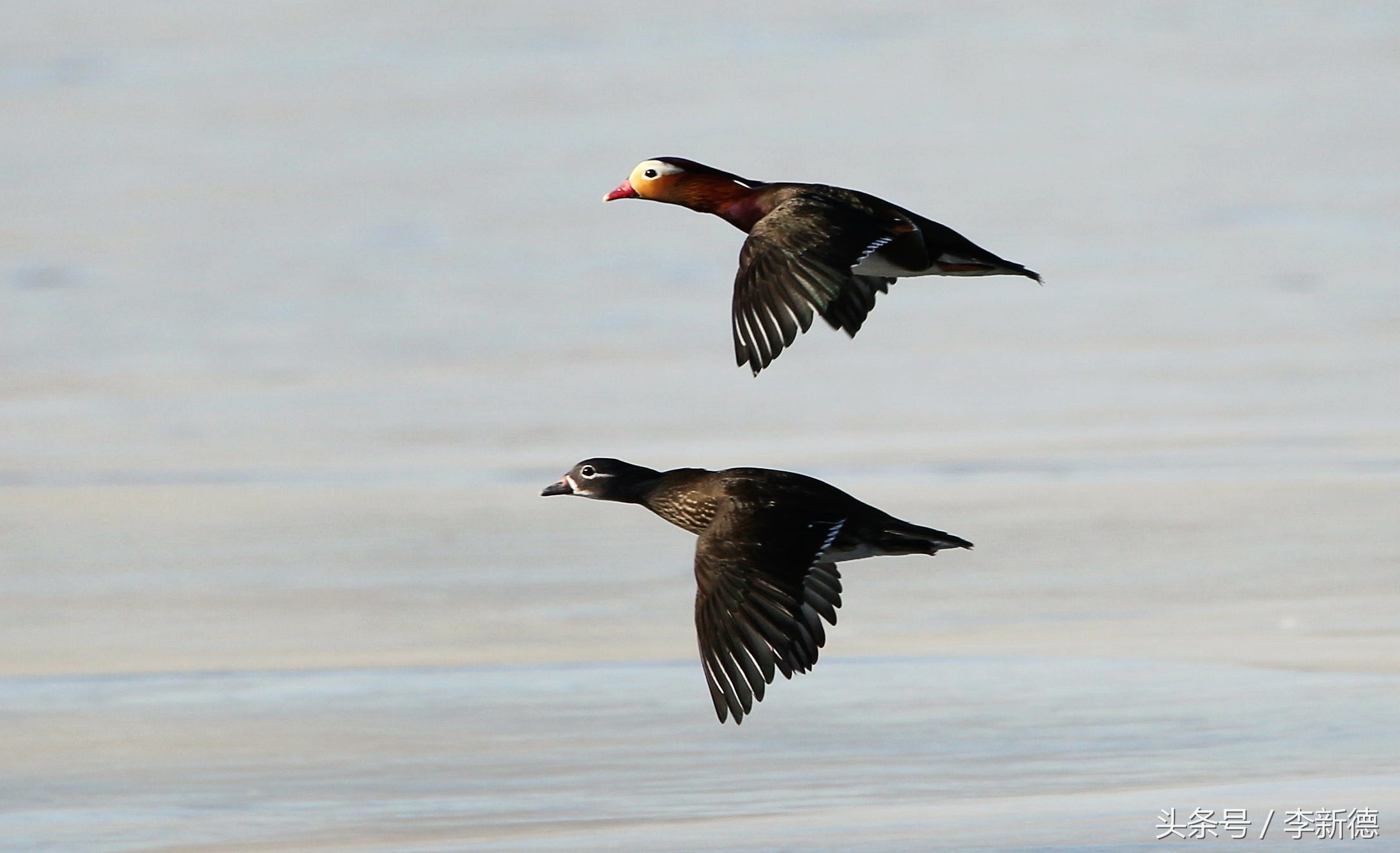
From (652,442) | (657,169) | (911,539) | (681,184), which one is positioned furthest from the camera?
(652,442)

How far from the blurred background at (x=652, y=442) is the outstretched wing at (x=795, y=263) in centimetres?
137

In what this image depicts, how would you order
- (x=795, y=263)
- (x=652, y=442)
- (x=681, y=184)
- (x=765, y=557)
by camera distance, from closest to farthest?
(x=795, y=263) < (x=765, y=557) < (x=681, y=184) < (x=652, y=442)

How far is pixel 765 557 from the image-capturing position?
7.73 meters

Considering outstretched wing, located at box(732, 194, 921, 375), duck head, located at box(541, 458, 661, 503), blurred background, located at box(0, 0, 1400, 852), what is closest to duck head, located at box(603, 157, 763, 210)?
outstretched wing, located at box(732, 194, 921, 375)

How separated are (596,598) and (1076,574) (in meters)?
1.78

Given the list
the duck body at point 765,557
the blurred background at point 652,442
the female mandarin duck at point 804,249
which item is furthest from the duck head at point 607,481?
the female mandarin duck at point 804,249

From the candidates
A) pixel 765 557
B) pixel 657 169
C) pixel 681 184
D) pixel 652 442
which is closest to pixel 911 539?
pixel 765 557

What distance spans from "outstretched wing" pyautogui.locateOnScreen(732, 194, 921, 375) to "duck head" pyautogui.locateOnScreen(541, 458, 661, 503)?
3.52 ft

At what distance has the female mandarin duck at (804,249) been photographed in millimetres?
7355

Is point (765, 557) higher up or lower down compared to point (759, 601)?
higher up

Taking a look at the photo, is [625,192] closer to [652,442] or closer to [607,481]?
[607,481]

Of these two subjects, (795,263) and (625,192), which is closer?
(795,263)

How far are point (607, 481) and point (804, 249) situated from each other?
5.48ft

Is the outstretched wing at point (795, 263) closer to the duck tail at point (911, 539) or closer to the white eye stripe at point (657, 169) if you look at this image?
the duck tail at point (911, 539)
